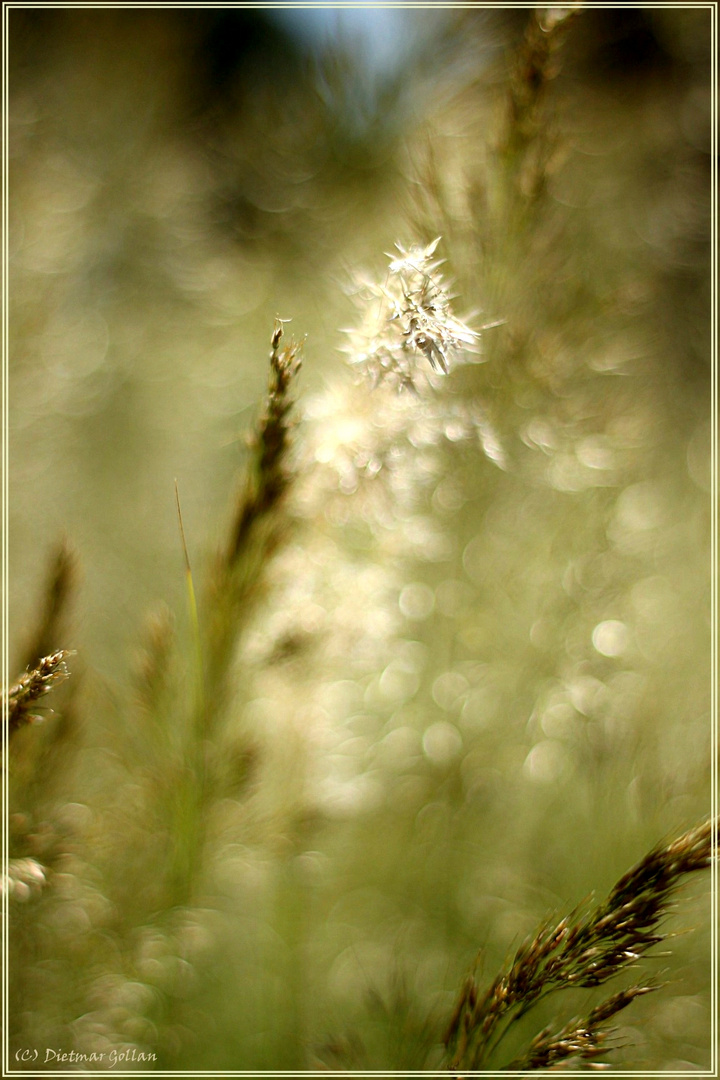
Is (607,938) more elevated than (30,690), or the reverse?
(30,690)

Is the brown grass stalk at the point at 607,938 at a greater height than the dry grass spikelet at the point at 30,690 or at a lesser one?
lesser

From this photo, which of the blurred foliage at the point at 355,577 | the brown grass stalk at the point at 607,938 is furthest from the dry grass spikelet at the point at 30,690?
the brown grass stalk at the point at 607,938

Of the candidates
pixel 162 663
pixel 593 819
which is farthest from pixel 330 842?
pixel 162 663

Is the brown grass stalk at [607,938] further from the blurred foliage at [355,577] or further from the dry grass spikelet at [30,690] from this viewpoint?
the dry grass spikelet at [30,690]

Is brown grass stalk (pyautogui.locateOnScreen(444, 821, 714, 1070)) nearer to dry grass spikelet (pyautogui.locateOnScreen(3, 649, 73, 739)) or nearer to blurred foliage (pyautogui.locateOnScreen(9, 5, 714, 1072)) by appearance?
blurred foliage (pyautogui.locateOnScreen(9, 5, 714, 1072))

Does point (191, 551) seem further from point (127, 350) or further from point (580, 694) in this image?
point (580, 694)

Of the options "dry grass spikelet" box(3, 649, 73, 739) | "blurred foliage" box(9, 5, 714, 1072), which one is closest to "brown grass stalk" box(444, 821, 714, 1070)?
"blurred foliage" box(9, 5, 714, 1072)

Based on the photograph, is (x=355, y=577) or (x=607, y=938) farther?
(x=355, y=577)

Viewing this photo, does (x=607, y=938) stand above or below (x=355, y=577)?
below

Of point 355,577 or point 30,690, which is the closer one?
point 30,690

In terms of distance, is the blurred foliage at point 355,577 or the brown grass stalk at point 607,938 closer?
the brown grass stalk at point 607,938

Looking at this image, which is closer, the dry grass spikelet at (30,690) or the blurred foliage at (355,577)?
the dry grass spikelet at (30,690)
